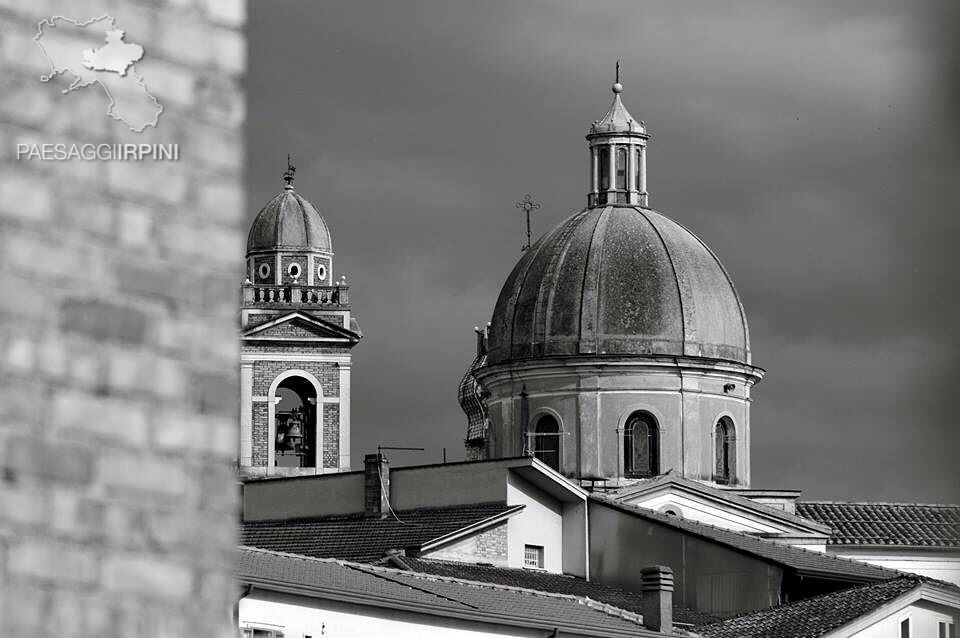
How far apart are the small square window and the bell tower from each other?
678 inches

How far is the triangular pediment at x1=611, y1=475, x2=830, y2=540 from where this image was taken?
128 feet

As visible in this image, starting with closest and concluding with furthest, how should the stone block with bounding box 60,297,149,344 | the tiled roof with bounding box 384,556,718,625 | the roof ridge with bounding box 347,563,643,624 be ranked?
1. the stone block with bounding box 60,297,149,344
2. the roof ridge with bounding box 347,563,643,624
3. the tiled roof with bounding box 384,556,718,625

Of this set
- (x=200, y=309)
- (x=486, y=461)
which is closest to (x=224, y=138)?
(x=200, y=309)

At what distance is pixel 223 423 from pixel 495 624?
1372 centimetres

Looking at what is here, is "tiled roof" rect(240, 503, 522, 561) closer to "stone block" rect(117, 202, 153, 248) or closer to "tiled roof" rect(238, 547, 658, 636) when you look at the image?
"tiled roof" rect(238, 547, 658, 636)

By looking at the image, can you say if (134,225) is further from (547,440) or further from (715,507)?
(547,440)

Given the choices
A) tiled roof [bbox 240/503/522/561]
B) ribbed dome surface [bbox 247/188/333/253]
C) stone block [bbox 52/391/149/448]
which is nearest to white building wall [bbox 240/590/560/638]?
tiled roof [bbox 240/503/522/561]

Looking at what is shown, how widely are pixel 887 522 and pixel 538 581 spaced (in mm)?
15911

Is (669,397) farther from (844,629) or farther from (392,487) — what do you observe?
(844,629)

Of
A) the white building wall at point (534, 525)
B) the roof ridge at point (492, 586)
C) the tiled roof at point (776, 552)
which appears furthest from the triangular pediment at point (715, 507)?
the roof ridge at point (492, 586)

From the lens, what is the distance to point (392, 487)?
114ft

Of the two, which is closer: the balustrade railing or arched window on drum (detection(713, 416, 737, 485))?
arched window on drum (detection(713, 416, 737, 485))

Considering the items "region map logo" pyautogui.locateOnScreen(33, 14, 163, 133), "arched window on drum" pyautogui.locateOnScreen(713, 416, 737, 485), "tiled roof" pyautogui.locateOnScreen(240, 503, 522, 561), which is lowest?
"region map logo" pyautogui.locateOnScreen(33, 14, 163, 133)

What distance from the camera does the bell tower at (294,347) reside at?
2067 inches
